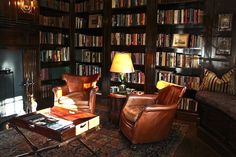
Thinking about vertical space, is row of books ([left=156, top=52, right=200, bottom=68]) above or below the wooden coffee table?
above

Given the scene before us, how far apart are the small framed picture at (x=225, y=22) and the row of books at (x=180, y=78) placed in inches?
37.5

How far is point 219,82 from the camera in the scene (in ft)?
10.8

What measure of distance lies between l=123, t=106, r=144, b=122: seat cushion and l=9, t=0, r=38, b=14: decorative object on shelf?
2569 millimetres

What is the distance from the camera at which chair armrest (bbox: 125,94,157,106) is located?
10.8ft

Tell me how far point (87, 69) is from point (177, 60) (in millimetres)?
2159

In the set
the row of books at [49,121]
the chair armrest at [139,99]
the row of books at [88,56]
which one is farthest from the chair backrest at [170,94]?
the row of books at [88,56]

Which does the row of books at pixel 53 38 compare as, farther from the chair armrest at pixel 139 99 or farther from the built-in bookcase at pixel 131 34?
the chair armrest at pixel 139 99

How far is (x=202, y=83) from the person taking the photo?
3570 mm

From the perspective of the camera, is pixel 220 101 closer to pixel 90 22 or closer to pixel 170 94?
pixel 170 94

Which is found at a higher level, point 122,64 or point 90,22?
point 90,22

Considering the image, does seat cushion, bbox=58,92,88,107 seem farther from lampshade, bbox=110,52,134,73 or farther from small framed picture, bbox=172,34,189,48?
small framed picture, bbox=172,34,189,48

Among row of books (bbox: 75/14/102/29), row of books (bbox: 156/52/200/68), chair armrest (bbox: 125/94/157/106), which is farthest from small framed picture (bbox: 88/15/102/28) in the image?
chair armrest (bbox: 125/94/157/106)

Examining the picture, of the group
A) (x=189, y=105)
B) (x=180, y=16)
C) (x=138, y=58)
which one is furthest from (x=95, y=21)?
(x=189, y=105)

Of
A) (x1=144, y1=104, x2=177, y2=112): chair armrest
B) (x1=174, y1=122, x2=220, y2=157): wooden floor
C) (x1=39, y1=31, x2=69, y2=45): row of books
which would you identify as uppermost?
(x1=39, y1=31, x2=69, y2=45): row of books
